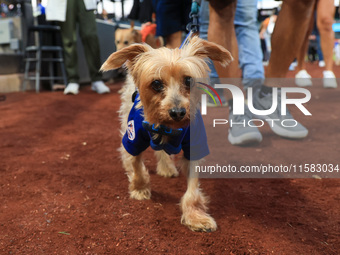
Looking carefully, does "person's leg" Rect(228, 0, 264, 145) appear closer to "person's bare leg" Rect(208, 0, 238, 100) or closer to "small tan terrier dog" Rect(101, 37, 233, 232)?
"person's bare leg" Rect(208, 0, 238, 100)

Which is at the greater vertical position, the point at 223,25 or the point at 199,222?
the point at 223,25

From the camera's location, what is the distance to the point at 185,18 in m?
4.41

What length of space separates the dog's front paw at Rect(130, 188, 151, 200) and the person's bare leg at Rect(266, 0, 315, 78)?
5.57ft

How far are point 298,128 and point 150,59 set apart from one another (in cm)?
204

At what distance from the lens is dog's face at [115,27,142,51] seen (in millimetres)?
7168

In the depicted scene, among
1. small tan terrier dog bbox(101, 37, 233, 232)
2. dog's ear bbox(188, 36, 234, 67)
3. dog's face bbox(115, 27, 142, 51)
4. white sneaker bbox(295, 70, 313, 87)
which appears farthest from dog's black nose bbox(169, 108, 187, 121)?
dog's face bbox(115, 27, 142, 51)

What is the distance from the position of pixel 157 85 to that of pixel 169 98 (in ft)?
0.37

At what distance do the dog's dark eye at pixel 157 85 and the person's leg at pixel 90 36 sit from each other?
496cm

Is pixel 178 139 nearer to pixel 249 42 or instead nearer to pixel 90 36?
pixel 249 42

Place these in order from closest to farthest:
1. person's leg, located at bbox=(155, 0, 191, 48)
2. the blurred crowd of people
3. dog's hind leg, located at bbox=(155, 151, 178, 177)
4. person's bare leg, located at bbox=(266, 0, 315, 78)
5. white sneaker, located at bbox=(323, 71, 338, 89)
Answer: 1. dog's hind leg, located at bbox=(155, 151, 178, 177)
2. person's bare leg, located at bbox=(266, 0, 315, 78)
3. the blurred crowd of people
4. person's leg, located at bbox=(155, 0, 191, 48)
5. white sneaker, located at bbox=(323, 71, 338, 89)

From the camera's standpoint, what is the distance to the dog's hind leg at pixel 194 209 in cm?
175

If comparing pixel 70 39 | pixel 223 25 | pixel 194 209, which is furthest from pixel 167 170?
pixel 70 39

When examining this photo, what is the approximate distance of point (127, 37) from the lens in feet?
23.5

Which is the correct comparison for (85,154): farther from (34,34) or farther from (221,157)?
(34,34)
